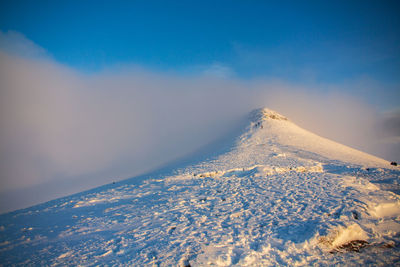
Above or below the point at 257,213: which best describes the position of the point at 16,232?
below

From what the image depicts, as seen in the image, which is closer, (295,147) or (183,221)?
(183,221)

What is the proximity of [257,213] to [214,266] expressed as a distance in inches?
171

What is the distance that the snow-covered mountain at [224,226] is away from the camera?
256 inches

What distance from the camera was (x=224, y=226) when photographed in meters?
8.39

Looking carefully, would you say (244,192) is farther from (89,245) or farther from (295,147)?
(295,147)

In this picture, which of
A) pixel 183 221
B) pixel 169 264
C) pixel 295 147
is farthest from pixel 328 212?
pixel 295 147

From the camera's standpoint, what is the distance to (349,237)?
7160 millimetres

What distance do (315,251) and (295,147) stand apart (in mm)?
28111

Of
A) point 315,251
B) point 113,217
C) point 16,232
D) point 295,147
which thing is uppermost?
point 295,147

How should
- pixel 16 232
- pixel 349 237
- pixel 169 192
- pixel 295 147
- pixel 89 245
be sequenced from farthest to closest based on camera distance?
1. pixel 295 147
2. pixel 169 192
3. pixel 16 232
4. pixel 89 245
5. pixel 349 237

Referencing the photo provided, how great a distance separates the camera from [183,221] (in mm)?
9289

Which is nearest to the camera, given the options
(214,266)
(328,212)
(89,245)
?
(214,266)

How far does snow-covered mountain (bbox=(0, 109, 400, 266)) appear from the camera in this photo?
650 cm

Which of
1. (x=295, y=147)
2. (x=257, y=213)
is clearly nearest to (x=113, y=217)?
(x=257, y=213)
